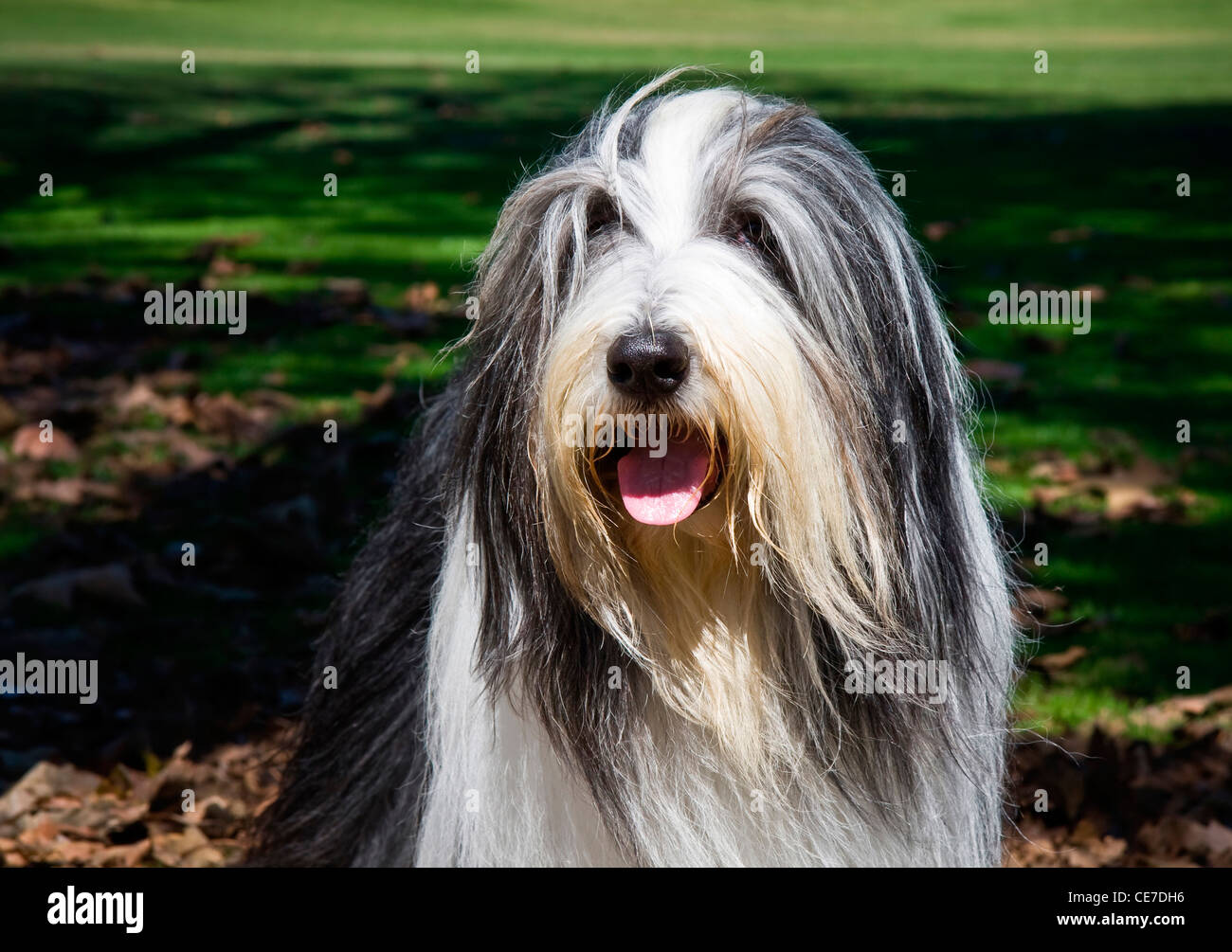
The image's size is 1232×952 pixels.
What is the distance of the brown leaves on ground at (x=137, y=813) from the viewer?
4301 millimetres

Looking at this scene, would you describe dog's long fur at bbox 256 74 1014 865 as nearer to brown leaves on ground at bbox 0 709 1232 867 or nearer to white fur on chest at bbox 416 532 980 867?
white fur on chest at bbox 416 532 980 867

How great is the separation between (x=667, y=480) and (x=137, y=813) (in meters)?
2.46

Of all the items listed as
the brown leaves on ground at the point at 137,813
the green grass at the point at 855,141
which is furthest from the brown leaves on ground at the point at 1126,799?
the brown leaves on ground at the point at 137,813

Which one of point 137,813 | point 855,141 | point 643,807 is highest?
point 855,141

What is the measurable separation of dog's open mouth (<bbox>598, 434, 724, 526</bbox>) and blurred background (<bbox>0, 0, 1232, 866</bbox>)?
0.98 m

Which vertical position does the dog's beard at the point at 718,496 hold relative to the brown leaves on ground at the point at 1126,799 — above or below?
above

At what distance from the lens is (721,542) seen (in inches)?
115

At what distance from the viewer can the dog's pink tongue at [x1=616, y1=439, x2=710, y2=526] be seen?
2838 mm

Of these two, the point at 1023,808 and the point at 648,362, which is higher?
the point at 648,362

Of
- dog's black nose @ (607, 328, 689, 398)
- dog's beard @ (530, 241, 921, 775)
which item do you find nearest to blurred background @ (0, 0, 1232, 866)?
dog's beard @ (530, 241, 921, 775)

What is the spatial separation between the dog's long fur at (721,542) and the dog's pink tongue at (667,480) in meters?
0.05

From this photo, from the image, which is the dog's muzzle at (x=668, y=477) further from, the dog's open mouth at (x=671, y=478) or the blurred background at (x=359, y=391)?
the blurred background at (x=359, y=391)

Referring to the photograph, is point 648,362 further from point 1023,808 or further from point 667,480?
point 1023,808

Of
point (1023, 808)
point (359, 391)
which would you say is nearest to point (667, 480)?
point (1023, 808)
